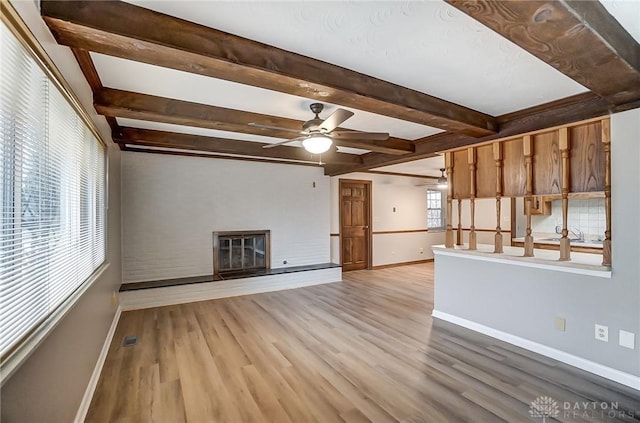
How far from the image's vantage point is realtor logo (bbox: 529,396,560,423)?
2039 millimetres

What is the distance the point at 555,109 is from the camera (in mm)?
2746

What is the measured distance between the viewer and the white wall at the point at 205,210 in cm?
463

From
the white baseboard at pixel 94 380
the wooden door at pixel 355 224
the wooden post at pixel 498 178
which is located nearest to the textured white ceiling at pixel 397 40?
the wooden post at pixel 498 178

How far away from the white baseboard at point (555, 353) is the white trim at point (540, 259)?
0.75m

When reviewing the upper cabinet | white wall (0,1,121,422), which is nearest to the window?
the upper cabinet

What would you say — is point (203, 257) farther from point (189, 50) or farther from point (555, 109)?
point (555, 109)

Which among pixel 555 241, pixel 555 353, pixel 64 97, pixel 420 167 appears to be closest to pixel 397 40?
pixel 64 97

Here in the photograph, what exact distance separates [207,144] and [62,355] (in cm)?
305

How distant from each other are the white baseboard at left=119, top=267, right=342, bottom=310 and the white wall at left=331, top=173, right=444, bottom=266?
43.0 inches

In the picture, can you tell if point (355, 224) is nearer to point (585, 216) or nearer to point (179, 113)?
point (585, 216)

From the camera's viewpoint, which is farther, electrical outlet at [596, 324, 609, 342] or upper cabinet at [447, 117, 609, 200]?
upper cabinet at [447, 117, 609, 200]

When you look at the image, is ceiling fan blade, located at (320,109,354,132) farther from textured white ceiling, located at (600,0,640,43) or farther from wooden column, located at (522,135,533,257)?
wooden column, located at (522,135,533,257)

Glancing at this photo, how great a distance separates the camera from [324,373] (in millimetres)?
2561

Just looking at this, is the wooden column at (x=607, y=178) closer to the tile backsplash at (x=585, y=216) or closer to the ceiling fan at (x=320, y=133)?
the ceiling fan at (x=320, y=133)
